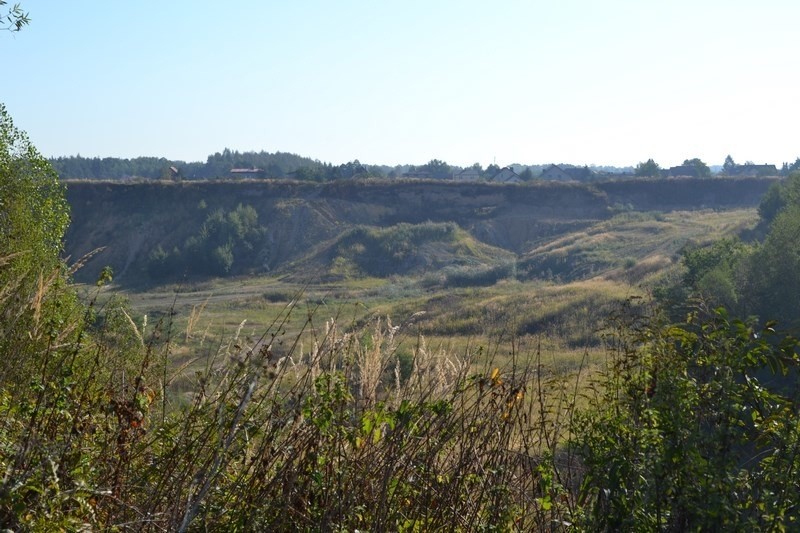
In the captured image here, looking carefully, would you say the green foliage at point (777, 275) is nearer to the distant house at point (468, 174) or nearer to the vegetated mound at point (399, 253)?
the vegetated mound at point (399, 253)

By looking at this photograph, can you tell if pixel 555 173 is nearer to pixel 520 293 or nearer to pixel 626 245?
pixel 626 245

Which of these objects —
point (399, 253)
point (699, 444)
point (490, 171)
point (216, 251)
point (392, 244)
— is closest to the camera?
point (699, 444)

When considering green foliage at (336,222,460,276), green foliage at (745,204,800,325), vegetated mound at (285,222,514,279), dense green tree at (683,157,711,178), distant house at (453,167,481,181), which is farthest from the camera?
distant house at (453,167,481,181)

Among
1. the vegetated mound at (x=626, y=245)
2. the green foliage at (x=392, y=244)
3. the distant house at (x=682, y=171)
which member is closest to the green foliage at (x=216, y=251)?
the green foliage at (x=392, y=244)

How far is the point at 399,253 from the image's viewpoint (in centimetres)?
6519

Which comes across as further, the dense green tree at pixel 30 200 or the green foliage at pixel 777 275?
the green foliage at pixel 777 275

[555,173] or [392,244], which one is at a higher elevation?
[555,173]

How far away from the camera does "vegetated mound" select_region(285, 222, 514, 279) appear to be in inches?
2507

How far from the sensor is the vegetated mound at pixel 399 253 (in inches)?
2507

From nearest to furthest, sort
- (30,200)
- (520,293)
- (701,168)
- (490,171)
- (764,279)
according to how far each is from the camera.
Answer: (30,200) < (764,279) < (520,293) < (701,168) < (490,171)

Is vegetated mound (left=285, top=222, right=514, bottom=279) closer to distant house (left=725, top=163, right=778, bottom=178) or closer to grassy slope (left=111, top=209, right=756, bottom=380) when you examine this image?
grassy slope (left=111, top=209, right=756, bottom=380)

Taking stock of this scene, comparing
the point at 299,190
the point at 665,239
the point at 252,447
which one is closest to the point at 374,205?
the point at 299,190

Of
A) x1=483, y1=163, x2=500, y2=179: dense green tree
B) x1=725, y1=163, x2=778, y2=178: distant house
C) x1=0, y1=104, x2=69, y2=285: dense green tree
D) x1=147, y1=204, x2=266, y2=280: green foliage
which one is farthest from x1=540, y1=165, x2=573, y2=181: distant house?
x1=0, y1=104, x2=69, y2=285: dense green tree

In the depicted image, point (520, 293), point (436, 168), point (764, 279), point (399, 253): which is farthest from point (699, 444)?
point (436, 168)
